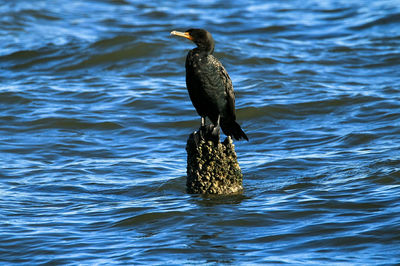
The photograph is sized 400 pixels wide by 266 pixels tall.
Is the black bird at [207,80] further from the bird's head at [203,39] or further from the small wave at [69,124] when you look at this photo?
the small wave at [69,124]

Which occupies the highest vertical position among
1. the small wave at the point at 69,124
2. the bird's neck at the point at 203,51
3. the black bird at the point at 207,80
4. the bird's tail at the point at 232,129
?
the bird's neck at the point at 203,51

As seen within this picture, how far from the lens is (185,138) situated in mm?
9562

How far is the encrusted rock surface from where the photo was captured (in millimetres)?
6504

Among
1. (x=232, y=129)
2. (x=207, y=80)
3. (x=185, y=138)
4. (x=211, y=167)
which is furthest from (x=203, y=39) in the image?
(x=185, y=138)

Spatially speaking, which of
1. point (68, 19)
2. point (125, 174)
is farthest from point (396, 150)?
point (68, 19)

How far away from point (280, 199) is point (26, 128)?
4.66 metres

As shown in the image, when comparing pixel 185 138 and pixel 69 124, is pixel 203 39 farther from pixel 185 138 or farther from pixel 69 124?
pixel 69 124

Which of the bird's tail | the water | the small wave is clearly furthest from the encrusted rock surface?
the small wave

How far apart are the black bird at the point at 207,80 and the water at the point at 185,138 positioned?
867mm

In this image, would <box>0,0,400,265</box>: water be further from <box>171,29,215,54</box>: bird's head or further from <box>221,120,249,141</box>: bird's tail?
<box>171,29,215,54</box>: bird's head

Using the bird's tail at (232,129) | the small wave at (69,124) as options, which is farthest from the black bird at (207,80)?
the small wave at (69,124)

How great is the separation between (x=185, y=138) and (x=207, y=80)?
118 inches

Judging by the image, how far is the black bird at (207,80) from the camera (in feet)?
21.6

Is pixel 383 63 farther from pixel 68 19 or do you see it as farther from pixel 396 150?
pixel 68 19
